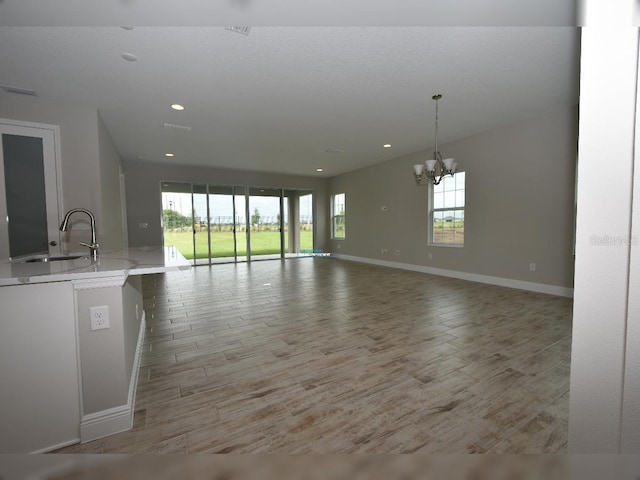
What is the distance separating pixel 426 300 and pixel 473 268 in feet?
6.45

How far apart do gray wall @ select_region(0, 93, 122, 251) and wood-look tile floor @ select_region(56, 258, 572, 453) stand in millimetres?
1509

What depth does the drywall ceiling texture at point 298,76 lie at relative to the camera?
260 cm

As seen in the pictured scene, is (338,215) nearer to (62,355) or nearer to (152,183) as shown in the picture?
(152,183)

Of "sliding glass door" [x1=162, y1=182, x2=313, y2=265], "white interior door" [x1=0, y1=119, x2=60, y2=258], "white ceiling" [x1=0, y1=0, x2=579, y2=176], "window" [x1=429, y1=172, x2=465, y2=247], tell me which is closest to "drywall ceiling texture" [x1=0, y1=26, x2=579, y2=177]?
"white ceiling" [x1=0, y1=0, x2=579, y2=176]

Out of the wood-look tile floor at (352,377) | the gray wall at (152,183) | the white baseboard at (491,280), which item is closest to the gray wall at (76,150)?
the wood-look tile floor at (352,377)

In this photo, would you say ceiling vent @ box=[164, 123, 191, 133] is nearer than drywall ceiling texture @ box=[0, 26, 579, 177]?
No

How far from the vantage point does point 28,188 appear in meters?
3.72

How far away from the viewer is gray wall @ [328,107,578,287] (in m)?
4.28

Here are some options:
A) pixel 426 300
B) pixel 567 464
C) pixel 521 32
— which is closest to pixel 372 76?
pixel 521 32

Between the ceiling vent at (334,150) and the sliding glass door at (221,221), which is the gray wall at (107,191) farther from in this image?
the ceiling vent at (334,150)

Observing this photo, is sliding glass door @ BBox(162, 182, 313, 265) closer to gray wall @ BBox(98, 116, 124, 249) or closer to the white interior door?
gray wall @ BBox(98, 116, 124, 249)

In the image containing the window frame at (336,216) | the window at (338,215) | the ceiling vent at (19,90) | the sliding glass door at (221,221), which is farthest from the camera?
the window at (338,215)

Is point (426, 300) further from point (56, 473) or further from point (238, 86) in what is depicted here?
point (56, 473)

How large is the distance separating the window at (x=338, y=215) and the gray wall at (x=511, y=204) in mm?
2529
